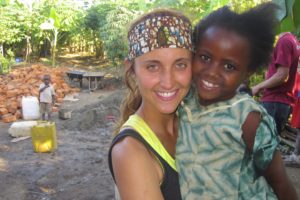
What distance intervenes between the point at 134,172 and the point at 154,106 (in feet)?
0.97

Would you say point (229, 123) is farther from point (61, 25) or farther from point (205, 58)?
point (61, 25)

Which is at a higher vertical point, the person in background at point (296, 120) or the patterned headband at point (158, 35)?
the patterned headband at point (158, 35)

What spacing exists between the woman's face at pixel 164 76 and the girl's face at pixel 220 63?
0.07 meters

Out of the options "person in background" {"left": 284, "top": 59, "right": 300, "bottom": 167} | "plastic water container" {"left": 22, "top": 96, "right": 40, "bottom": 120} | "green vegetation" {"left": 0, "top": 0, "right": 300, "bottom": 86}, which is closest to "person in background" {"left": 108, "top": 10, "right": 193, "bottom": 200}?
"person in background" {"left": 284, "top": 59, "right": 300, "bottom": 167}

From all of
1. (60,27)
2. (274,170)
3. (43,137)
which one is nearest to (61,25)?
(60,27)

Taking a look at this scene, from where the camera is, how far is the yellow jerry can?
22.2 feet

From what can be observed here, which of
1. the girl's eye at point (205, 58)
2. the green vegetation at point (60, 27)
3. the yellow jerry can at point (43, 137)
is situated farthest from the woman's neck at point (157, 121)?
the green vegetation at point (60, 27)

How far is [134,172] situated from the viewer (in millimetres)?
1140

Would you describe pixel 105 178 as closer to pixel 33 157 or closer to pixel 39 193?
pixel 39 193

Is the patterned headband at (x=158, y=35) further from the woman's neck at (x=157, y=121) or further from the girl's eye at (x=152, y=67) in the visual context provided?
the woman's neck at (x=157, y=121)

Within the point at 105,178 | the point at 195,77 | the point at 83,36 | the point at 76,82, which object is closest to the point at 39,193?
the point at 105,178

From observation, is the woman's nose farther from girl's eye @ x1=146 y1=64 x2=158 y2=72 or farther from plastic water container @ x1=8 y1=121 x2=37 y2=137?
plastic water container @ x1=8 y1=121 x2=37 y2=137

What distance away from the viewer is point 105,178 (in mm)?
5590

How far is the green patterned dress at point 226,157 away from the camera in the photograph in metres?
1.29
